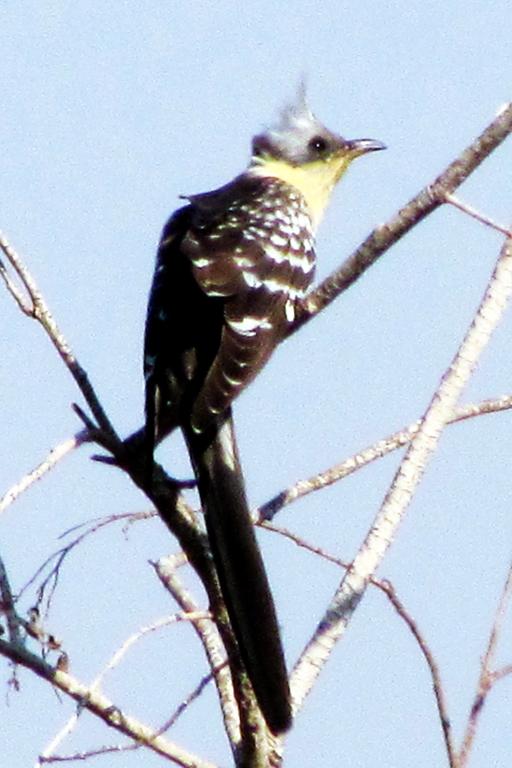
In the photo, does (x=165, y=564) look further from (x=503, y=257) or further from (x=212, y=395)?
(x=503, y=257)

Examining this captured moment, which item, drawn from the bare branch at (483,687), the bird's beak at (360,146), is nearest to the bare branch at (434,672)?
the bare branch at (483,687)

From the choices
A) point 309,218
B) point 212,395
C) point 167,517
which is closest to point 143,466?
point 167,517

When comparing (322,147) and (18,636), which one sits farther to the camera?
(322,147)

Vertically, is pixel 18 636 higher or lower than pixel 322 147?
lower

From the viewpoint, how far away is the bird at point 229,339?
3529mm

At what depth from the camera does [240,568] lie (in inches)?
144

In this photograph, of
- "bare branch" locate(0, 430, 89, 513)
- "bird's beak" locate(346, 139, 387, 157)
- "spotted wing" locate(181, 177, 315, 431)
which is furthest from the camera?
"bird's beak" locate(346, 139, 387, 157)

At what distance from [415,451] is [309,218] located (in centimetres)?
280

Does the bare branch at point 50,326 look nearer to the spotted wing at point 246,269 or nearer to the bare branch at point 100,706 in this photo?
the bare branch at point 100,706

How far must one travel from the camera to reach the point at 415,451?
3605 millimetres

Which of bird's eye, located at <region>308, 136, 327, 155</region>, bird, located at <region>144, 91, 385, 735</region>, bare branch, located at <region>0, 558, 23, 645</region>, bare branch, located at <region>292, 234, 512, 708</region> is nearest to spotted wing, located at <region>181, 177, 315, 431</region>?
bird, located at <region>144, 91, 385, 735</region>

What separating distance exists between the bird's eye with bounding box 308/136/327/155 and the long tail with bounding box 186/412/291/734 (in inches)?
102

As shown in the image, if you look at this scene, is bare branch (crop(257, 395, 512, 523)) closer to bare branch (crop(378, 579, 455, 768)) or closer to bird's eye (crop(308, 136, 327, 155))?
bare branch (crop(378, 579, 455, 768))

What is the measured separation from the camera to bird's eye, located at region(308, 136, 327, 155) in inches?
267
